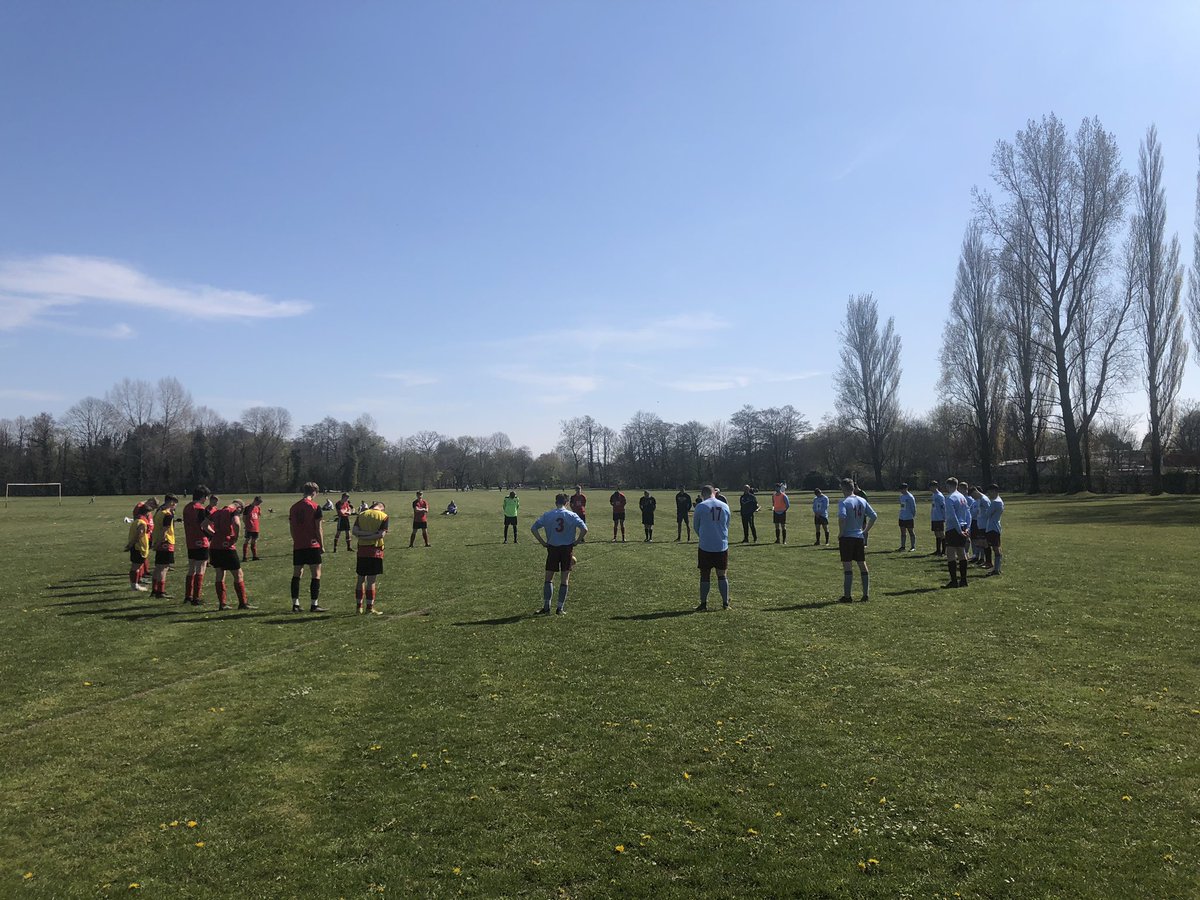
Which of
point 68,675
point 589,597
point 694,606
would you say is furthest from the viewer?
point 589,597

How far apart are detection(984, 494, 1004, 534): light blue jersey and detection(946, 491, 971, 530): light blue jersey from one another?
995 millimetres

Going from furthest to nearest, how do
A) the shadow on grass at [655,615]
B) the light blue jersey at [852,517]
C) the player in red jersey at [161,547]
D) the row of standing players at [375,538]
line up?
1. the player in red jersey at [161,547]
2. the light blue jersey at [852,517]
3. the row of standing players at [375,538]
4. the shadow on grass at [655,615]

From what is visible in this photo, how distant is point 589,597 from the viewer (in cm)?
1383

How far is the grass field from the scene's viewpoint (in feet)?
13.5

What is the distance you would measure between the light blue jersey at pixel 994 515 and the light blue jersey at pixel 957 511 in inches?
39.2

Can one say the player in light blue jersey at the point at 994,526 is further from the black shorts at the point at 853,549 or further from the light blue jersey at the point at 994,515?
the black shorts at the point at 853,549

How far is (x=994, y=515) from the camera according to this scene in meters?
15.5

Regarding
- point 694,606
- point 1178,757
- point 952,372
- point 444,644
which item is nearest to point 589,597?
point 694,606

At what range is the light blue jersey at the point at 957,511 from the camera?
1431cm

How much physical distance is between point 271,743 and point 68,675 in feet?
14.0

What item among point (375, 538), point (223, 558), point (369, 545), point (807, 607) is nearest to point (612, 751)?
point (807, 607)

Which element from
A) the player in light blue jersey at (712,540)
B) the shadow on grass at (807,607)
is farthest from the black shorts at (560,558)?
the shadow on grass at (807,607)

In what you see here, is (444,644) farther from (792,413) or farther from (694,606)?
(792,413)

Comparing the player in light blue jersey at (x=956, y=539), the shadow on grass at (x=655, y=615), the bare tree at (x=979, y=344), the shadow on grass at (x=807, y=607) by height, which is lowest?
the shadow on grass at (x=807, y=607)
